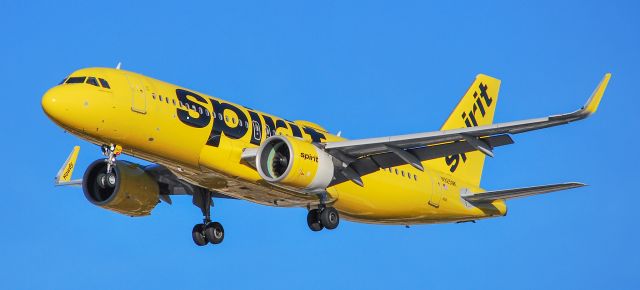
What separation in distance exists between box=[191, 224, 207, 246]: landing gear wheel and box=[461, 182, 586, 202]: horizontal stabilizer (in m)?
11.1

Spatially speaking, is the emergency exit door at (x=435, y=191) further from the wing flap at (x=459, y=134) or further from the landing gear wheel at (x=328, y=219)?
the wing flap at (x=459, y=134)

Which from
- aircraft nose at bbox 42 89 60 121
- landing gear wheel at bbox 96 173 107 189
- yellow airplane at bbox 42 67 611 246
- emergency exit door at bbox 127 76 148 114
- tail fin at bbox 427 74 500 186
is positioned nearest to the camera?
aircraft nose at bbox 42 89 60 121

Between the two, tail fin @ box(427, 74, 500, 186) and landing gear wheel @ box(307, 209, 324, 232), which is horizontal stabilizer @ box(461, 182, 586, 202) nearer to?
tail fin @ box(427, 74, 500, 186)

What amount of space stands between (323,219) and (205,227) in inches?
212

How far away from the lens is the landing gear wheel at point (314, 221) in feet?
153

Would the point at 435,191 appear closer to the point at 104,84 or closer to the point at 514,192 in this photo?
the point at 514,192

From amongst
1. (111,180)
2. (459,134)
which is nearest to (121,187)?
(111,180)

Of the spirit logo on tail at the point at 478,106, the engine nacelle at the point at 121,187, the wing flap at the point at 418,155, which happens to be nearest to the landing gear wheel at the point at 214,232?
the engine nacelle at the point at 121,187

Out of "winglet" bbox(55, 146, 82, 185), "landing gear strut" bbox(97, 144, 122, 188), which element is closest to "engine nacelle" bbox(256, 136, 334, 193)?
"landing gear strut" bbox(97, 144, 122, 188)

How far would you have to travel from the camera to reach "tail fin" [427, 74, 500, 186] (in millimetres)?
54787

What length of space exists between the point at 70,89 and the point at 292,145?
7900 millimetres

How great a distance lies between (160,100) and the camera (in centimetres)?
4272

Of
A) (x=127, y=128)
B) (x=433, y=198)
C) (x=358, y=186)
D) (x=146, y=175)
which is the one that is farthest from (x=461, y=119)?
(x=127, y=128)

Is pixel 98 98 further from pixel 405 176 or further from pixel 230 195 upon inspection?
pixel 405 176
